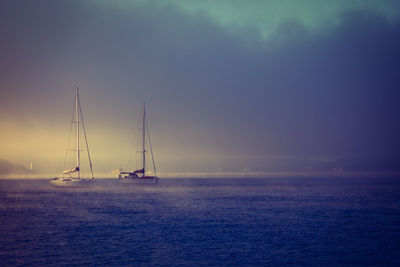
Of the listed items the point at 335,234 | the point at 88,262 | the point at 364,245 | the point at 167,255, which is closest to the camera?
the point at 88,262

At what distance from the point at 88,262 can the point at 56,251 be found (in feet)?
17.8

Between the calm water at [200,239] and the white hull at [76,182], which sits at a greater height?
the white hull at [76,182]

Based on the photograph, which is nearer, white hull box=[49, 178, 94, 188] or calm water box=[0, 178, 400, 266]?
calm water box=[0, 178, 400, 266]

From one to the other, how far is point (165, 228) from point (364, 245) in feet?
74.1

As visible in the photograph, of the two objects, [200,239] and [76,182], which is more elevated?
[76,182]

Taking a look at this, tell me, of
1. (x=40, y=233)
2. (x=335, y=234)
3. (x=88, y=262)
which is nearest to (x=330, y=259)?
(x=335, y=234)

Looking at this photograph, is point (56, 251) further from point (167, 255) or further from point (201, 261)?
point (201, 261)

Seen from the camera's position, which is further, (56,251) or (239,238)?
(239,238)

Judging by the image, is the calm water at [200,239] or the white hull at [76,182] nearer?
the calm water at [200,239]

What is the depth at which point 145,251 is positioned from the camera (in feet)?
110

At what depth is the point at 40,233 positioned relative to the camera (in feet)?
140

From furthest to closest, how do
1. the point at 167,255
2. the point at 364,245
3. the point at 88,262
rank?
the point at 364,245
the point at 167,255
the point at 88,262

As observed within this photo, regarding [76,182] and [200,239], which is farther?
[76,182]

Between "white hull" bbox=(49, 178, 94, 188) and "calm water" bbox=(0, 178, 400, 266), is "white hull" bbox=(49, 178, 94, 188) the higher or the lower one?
the higher one
